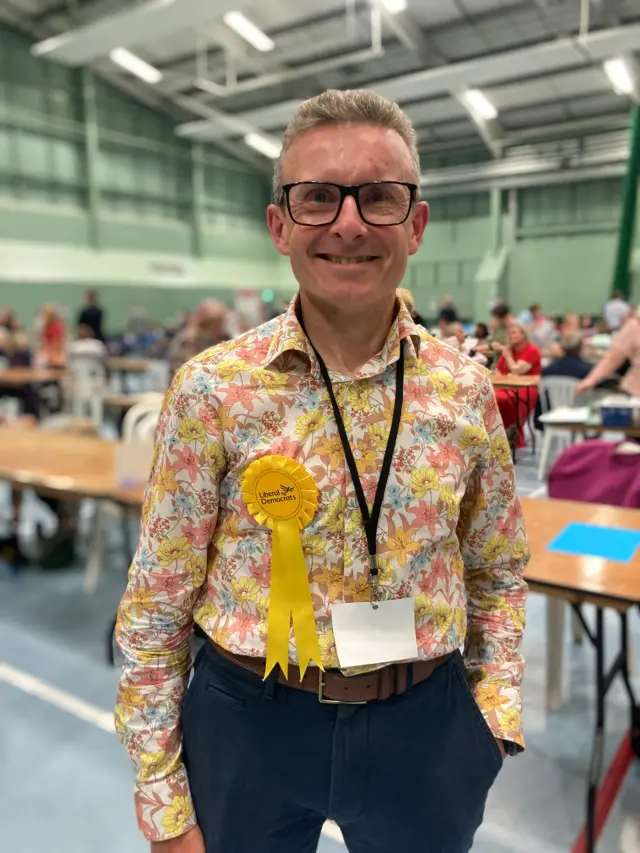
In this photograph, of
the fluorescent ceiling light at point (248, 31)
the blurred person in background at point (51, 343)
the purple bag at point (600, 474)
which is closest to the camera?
the purple bag at point (600, 474)

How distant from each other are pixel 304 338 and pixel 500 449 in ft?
1.00

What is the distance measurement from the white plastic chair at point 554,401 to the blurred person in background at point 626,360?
1.80ft

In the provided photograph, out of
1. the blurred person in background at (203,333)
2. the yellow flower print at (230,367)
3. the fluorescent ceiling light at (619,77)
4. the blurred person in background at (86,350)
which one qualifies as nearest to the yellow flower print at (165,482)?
the yellow flower print at (230,367)

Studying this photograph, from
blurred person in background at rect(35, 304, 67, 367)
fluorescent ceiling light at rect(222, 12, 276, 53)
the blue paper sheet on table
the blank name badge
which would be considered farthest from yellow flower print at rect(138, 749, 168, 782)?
fluorescent ceiling light at rect(222, 12, 276, 53)

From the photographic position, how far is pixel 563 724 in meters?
2.25

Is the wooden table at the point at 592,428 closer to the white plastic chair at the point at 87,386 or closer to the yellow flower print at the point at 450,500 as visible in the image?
the yellow flower print at the point at 450,500

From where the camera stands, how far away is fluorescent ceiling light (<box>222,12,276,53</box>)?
8.87m

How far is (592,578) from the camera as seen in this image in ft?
5.20

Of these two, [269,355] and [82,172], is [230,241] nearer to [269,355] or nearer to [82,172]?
[82,172]

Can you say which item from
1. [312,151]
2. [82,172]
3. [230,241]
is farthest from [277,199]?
[82,172]

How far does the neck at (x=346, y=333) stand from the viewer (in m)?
0.83

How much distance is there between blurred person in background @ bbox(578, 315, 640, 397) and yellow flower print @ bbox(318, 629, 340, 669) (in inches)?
88.4

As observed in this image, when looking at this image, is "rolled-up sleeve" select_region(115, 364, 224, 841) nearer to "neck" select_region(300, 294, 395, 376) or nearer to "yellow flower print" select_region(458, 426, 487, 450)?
"neck" select_region(300, 294, 395, 376)

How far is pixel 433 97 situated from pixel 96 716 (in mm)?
3915
